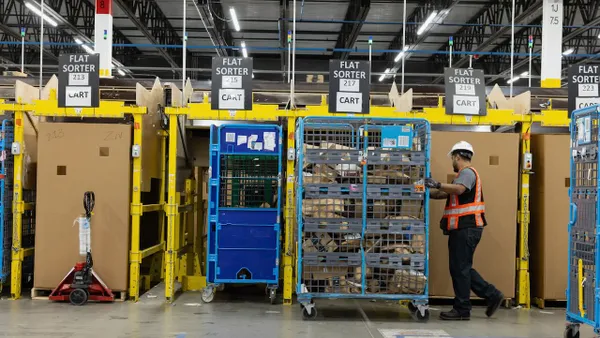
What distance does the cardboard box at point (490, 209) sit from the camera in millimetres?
6418

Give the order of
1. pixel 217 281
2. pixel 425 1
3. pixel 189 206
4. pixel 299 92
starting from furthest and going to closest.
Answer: pixel 425 1 → pixel 299 92 → pixel 189 206 → pixel 217 281

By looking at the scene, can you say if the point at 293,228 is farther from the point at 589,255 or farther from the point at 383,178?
the point at 589,255

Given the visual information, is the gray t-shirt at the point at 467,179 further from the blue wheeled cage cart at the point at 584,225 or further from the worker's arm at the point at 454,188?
the blue wheeled cage cart at the point at 584,225

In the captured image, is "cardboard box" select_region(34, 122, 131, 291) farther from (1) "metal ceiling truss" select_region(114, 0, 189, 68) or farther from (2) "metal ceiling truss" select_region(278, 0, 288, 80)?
(1) "metal ceiling truss" select_region(114, 0, 189, 68)

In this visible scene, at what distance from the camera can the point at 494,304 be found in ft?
18.9

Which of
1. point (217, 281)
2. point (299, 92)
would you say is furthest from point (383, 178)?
point (299, 92)

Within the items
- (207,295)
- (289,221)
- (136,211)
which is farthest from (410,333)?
(136,211)

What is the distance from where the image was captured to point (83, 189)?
6.44m

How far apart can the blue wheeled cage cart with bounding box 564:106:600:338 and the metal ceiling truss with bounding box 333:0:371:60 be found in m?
10.1

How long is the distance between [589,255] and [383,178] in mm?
2047

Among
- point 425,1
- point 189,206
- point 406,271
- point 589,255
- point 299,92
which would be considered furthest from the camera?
point 425,1

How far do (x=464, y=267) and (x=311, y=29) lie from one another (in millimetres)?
14122

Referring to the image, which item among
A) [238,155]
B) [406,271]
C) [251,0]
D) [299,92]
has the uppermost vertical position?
[251,0]

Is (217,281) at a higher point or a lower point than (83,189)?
lower
